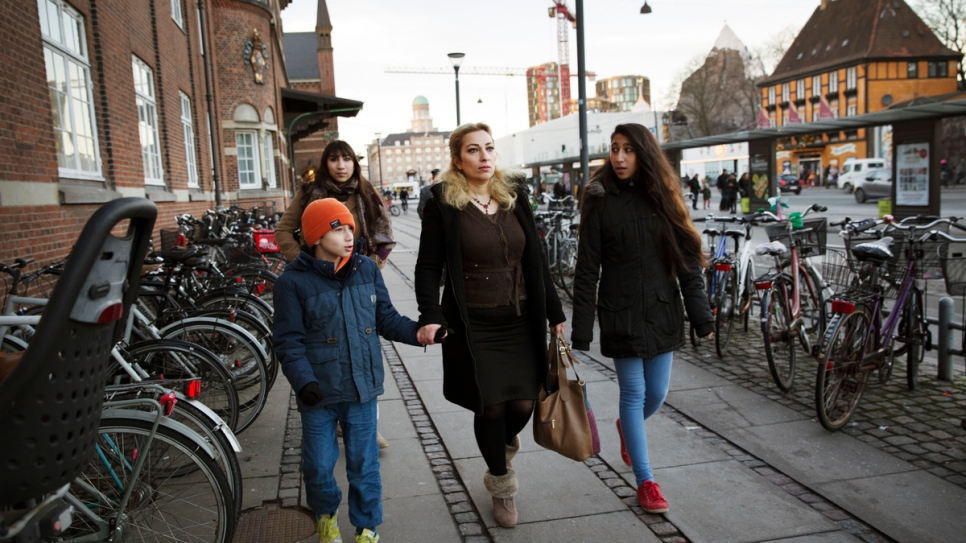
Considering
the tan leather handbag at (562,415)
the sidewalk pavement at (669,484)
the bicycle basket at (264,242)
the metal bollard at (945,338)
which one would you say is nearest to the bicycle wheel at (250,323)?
the sidewalk pavement at (669,484)

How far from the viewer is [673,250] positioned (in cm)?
362

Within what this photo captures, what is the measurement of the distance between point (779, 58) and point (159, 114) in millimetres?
70867

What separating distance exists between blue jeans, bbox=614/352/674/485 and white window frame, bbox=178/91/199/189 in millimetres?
13076

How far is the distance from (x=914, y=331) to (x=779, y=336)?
986mm

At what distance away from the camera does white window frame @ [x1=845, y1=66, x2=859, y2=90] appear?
193 feet

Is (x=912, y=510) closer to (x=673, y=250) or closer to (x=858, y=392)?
(x=858, y=392)

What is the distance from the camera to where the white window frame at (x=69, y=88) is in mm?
7512

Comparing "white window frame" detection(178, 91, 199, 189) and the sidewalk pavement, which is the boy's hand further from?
"white window frame" detection(178, 91, 199, 189)

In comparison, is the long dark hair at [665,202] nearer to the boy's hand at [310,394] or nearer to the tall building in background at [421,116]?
the boy's hand at [310,394]

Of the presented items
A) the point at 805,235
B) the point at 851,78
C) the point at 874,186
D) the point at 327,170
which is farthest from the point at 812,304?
the point at 851,78

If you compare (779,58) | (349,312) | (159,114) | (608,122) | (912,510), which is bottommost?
(912,510)

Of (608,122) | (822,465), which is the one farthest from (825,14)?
(822,465)

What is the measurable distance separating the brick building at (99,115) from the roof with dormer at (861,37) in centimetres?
5493

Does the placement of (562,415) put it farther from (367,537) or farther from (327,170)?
(327,170)
